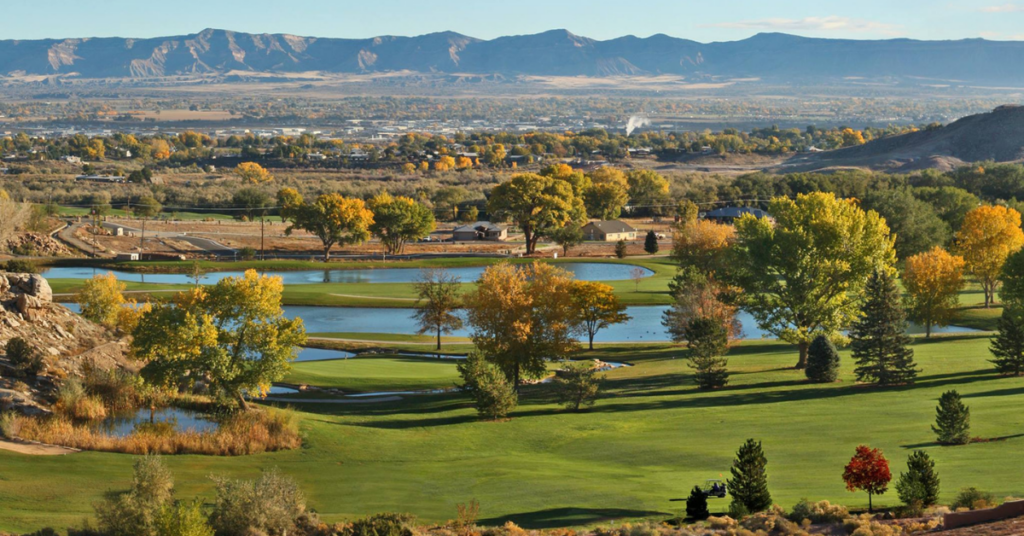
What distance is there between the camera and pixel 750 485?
985 inches

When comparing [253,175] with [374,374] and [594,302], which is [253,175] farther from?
[374,374]

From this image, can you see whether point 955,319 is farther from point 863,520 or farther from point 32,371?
point 32,371

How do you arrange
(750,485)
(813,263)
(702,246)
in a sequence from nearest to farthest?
(750,485) → (813,263) → (702,246)

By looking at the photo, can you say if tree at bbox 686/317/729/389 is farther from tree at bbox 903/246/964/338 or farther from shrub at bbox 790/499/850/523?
shrub at bbox 790/499/850/523

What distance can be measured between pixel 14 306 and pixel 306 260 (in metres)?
48.1

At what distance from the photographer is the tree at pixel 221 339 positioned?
37.8 meters

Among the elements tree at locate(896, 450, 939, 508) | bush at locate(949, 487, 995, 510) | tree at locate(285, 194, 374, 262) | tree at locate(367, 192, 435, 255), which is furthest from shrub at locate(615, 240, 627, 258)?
bush at locate(949, 487, 995, 510)

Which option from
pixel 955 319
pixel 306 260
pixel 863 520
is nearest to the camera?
pixel 863 520

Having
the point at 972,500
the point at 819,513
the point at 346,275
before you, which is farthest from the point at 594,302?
the point at 346,275

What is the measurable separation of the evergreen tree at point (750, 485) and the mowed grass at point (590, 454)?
97 cm

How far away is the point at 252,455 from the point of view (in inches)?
1312

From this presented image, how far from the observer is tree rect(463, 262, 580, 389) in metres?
44.9

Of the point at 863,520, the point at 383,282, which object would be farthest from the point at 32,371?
the point at 383,282

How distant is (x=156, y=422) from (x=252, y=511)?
48.8 ft
